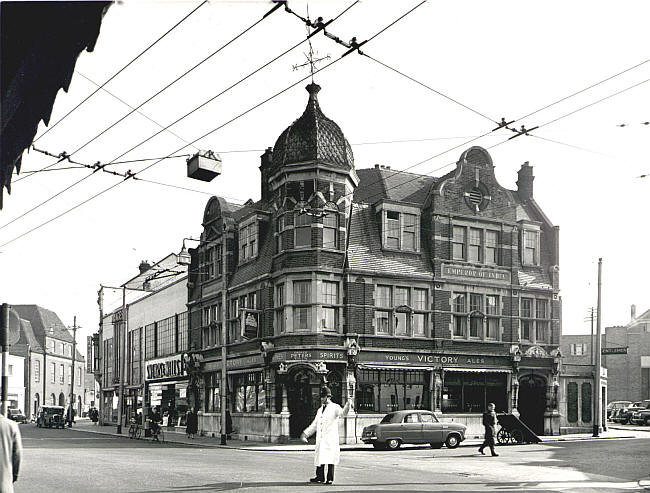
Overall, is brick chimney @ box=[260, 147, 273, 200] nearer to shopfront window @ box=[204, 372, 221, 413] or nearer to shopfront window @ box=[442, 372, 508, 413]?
shopfront window @ box=[204, 372, 221, 413]

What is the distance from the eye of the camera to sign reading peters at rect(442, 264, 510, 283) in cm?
3759

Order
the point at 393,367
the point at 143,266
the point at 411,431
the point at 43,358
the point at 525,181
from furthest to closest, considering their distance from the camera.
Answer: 1. the point at 43,358
2. the point at 143,266
3. the point at 525,181
4. the point at 393,367
5. the point at 411,431

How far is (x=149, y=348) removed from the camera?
5378 centimetres

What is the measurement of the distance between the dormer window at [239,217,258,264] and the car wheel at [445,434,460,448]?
12.9 meters

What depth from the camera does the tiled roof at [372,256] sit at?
35.4 meters

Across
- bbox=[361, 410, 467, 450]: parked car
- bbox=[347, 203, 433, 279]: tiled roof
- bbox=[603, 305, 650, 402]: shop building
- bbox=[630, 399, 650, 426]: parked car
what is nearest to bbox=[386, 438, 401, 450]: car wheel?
bbox=[361, 410, 467, 450]: parked car

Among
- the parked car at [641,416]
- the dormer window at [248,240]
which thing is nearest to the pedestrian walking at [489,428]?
the dormer window at [248,240]

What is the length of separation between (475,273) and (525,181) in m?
7.20

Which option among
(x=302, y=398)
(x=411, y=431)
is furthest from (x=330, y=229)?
(x=411, y=431)

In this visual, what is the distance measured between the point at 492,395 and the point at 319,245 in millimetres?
11439

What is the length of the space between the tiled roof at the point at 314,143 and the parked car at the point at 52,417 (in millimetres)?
31973

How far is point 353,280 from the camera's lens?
115 ft

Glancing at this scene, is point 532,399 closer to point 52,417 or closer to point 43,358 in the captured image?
point 52,417

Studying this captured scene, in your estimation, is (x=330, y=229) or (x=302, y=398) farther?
(x=330, y=229)
